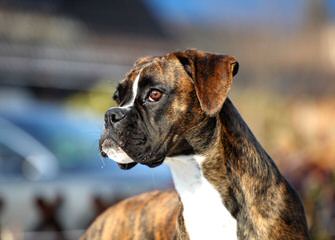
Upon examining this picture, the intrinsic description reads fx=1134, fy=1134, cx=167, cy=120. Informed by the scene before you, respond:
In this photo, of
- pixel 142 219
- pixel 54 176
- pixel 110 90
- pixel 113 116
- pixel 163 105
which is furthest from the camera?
pixel 110 90

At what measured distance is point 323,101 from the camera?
27.1 meters

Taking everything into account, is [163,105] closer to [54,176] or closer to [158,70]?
[158,70]

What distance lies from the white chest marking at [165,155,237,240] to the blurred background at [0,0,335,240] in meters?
3.07

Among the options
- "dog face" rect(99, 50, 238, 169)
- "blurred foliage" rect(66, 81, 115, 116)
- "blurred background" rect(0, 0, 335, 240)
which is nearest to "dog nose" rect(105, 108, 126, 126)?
"dog face" rect(99, 50, 238, 169)

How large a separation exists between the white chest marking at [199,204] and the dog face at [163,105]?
0.09m

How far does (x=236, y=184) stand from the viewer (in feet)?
18.5

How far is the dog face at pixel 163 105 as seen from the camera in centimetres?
549

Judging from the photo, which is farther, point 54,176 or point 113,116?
point 54,176

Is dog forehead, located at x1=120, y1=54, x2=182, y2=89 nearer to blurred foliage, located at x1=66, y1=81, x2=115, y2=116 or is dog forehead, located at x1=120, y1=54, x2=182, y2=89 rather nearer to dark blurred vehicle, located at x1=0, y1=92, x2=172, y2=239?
dark blurred vehicle, located at x1=0, y1=92, x2=172, y2=239

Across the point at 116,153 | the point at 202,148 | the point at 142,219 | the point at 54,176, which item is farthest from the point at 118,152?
the point at 54,176

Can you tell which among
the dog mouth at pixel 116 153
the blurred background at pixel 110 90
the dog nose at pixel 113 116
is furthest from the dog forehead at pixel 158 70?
→ the blurred background at pixel 110 90

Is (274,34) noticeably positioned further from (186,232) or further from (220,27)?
(186,232)

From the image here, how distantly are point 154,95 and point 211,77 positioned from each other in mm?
296

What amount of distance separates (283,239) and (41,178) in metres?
5.64
